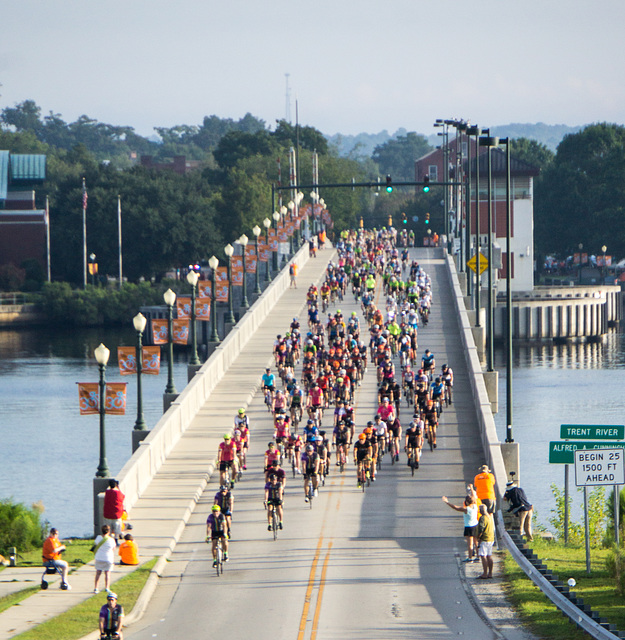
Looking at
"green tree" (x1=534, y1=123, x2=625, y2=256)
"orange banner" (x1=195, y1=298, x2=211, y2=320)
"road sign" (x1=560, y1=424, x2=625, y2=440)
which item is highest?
"green tree" (x1=534, y1=123, x2=625, y2=256)

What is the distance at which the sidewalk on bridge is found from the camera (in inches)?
875

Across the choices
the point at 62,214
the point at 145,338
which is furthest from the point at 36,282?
the point at 145,338

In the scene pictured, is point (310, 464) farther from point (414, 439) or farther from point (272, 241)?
point (272, 241)

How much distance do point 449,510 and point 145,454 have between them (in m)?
7.93

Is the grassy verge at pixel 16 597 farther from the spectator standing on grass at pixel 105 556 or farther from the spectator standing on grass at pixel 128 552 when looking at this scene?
the spectator standing on grass at pixel 128 552

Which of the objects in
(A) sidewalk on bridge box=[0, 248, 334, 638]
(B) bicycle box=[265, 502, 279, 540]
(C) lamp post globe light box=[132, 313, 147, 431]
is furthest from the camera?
(C) lamp post globe light box=[132, 313, 147, 431]

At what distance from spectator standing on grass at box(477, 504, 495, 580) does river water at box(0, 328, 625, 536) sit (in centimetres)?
2000

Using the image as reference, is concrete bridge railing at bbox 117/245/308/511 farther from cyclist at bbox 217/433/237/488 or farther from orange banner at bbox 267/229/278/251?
orange banner at bbox 267/229/278/251

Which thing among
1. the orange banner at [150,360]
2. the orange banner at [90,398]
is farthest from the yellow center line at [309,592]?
the orange banner at [150,360]

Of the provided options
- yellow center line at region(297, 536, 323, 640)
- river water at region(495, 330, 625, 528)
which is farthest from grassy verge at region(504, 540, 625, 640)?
river water at region(495, 330, 625, 528)

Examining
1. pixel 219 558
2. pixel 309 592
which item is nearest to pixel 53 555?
pixel 219 558

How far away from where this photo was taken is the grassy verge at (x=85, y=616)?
1981 cm

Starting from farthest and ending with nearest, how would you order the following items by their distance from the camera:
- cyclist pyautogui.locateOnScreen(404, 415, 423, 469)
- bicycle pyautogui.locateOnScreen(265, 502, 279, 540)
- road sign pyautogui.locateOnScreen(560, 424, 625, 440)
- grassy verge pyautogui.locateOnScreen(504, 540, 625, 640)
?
cyclist pyautogui.locateOnScreen(404, 415, 423, 469), bicycle pyautogui.locateOnScreen(265, 502, 279, 540), road sign pyautogui.locateOnScreen(560, 424, 625, 440), grassy verge pyautogui.locateOnScreen(504, 540, 625, 640)

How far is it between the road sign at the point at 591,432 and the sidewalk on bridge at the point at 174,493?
26.8 ft
